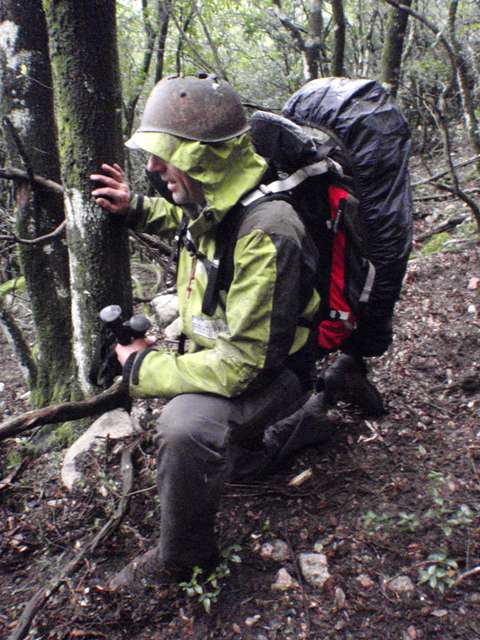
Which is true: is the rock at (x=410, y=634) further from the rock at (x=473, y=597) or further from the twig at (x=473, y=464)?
the twig at (x=473, y=464)

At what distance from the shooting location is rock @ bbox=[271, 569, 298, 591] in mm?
2627

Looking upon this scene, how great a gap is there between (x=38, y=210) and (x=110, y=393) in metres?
1.59

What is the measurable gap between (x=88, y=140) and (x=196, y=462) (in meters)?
1.79

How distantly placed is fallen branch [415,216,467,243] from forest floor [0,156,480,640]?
3553 mm

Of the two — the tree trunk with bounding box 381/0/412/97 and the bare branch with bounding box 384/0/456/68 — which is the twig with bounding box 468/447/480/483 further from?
the tree trunk with bounding box 381/0/412/97

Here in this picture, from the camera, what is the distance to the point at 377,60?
37.8 ft

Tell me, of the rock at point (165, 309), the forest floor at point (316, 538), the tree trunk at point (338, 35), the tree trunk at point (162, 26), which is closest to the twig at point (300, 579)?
the forest floor at point (316, 538)

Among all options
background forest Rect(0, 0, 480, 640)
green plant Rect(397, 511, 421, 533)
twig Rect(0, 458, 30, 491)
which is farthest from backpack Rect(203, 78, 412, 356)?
twig Rect(0, 458, 30, 491)

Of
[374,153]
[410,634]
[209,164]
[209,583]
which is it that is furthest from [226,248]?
Result: [410,634]

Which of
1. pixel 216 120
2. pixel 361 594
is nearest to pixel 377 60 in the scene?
pixel 216 120

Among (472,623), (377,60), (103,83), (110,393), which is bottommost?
(472,623)

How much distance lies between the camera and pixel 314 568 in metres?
2.69

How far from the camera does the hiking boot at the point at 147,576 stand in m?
2.62

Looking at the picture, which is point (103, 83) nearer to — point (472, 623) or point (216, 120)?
point (216, 120)
